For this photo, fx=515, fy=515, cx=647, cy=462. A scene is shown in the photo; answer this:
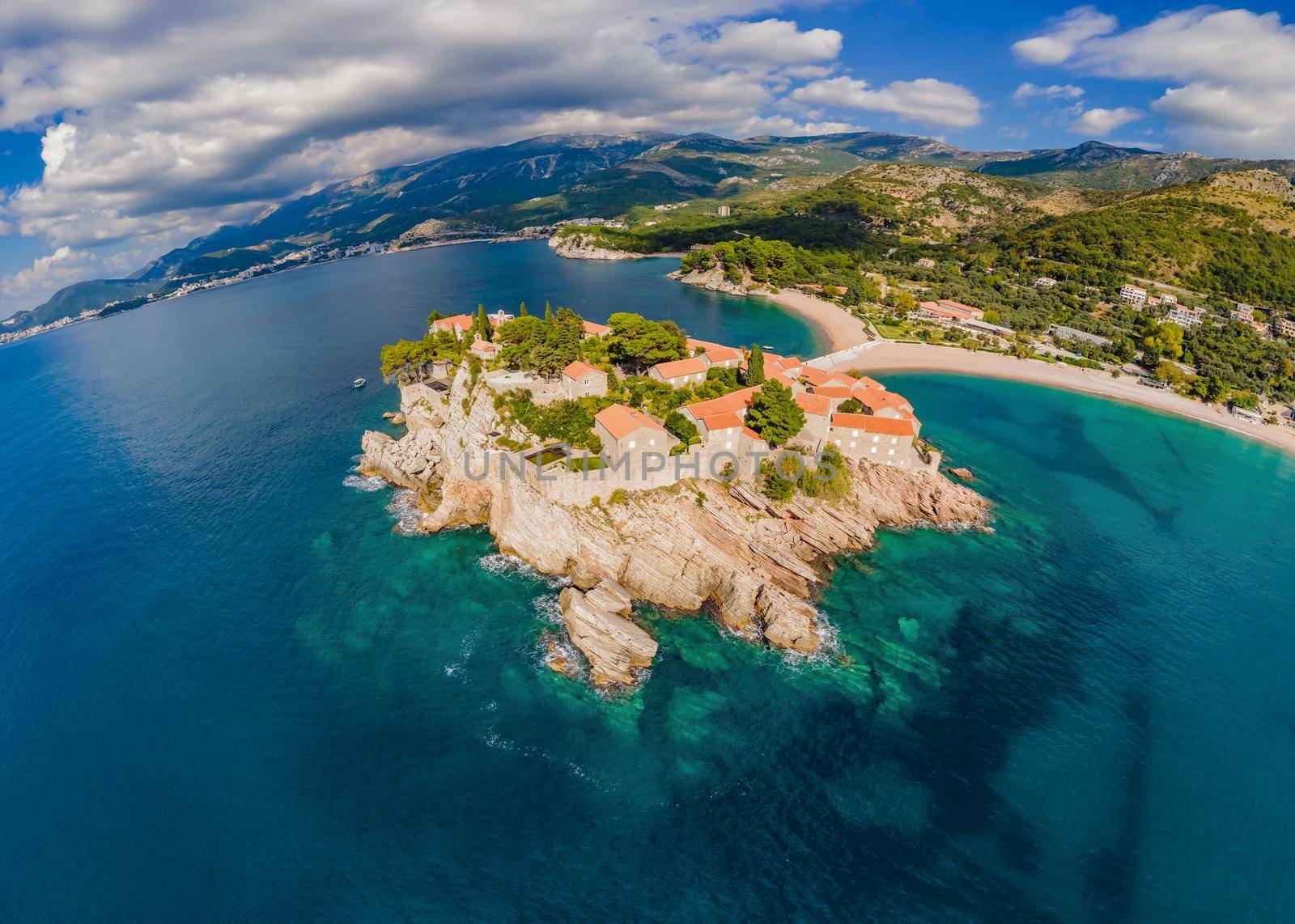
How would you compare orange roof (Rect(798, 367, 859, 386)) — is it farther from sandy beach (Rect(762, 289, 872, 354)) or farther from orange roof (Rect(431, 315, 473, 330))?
orange roof (Rect(431, 315, 473, 330))

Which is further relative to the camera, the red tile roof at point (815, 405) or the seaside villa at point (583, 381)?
the seaside villa at point (583, 381)

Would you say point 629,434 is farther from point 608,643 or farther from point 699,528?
point 608,643

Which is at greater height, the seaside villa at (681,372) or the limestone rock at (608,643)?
the seaside villa at (681,372)

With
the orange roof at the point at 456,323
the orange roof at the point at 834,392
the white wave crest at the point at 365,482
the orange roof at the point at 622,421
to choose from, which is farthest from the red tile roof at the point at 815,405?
the white wave crest at the point at 365,482

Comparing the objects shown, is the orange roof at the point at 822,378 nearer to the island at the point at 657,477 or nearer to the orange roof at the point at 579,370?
the island at the point at 657,477

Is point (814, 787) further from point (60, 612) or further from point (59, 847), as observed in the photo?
point (60, 612)
